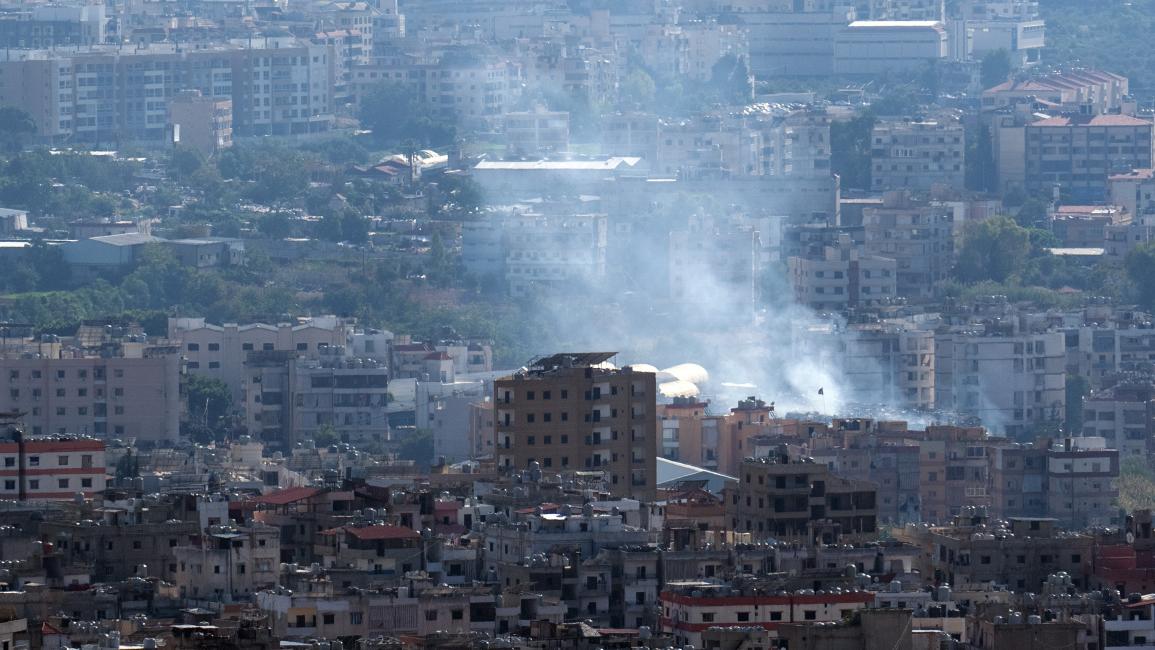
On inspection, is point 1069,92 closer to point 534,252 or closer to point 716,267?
Result: point 716,267

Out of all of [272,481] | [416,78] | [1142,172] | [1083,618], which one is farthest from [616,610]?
[416,78]

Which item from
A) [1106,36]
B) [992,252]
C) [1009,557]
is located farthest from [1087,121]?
[1009,557]

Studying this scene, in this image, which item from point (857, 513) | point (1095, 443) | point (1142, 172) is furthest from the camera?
point (1142, 172)

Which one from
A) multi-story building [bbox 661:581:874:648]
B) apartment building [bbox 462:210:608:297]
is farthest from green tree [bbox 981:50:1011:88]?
multi-story building [bbox 661:581:874:648]

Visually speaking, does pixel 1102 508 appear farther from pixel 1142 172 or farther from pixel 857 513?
pixel 1142 172

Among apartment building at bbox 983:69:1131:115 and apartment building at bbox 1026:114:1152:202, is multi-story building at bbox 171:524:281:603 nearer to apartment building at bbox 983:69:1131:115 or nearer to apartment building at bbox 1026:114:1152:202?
apartment building at bbox 1026:114:1152:202
